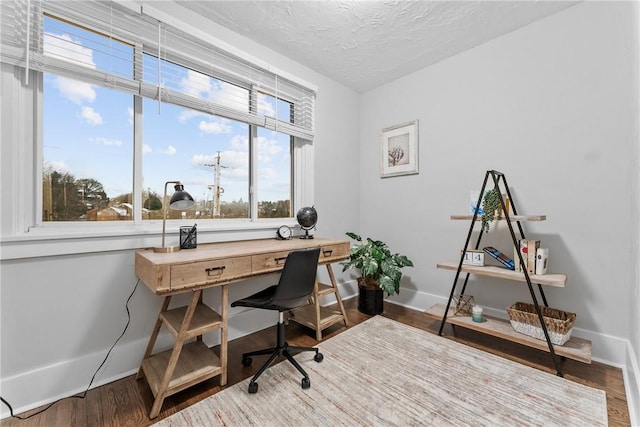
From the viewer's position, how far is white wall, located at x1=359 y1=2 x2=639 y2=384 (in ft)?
6.14

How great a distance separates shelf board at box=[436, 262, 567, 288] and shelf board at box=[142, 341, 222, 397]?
1968mm

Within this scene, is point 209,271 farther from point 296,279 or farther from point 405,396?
point 405,396

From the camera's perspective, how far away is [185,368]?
5.29 feet

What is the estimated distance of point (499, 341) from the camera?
222cm

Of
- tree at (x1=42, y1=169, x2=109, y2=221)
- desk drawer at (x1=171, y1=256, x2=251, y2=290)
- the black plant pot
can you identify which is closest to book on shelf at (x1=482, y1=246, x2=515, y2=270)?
the black plant pot

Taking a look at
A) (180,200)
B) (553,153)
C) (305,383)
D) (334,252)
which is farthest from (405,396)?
(553,153)

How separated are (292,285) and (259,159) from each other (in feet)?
4.76

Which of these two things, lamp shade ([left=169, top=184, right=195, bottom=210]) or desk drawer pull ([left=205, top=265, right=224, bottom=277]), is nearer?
desk drawer pull ([left=205, top=265, right=224, bottom=277])

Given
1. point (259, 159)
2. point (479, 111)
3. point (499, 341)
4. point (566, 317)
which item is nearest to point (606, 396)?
point (566, 317)

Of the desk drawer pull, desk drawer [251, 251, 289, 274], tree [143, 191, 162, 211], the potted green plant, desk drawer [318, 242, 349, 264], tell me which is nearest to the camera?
the desk drawer pull

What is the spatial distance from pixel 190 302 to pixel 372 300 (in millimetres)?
1837

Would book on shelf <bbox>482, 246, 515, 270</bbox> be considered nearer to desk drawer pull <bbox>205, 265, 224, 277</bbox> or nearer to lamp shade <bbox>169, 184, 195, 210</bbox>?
desk drawer pull <bbox>205, 265, 224, 277</bbox>

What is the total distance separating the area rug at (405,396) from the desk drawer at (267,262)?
0.69 metres

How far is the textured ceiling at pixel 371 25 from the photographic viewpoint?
2.00 meters
